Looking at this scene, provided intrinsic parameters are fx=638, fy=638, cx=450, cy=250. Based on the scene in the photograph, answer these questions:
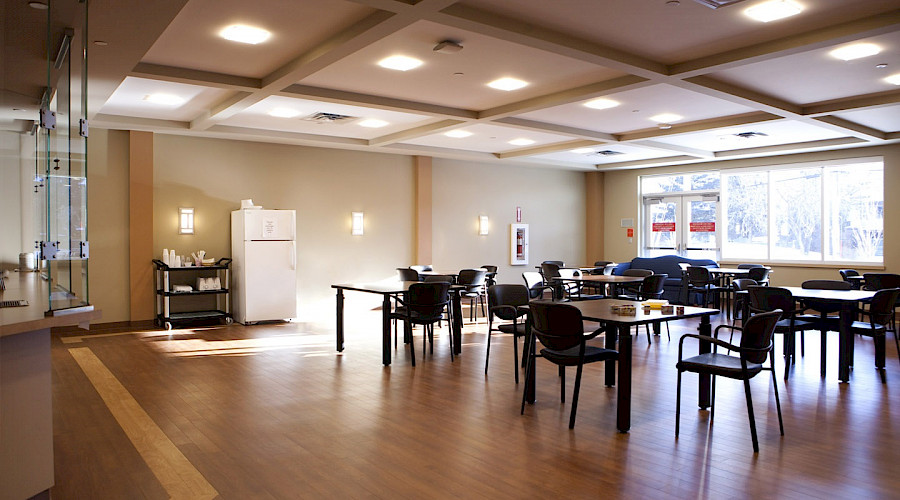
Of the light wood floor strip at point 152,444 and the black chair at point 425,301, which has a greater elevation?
the black chair at point 425,301

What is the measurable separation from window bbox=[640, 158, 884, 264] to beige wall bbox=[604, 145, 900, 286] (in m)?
0.18

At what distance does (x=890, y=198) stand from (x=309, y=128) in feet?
33.0

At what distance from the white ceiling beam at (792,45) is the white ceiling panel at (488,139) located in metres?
3.86

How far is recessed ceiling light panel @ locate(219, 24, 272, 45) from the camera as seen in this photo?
5246 millimetres

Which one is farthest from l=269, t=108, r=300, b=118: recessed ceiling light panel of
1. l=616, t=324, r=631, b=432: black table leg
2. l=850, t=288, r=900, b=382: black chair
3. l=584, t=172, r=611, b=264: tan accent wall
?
l=584, t=172, r=611, b=264: tan accent wall

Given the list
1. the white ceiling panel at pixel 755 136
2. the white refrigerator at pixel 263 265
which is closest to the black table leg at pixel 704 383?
the white ceiling panel at pixel 755 136

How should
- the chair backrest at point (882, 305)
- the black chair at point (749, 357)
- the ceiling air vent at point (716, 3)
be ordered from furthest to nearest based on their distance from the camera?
1. the chair backrest at point (882, 305)
2. the ceiling air vent at point (716, 3)
3. the black chair at point (749, 357)

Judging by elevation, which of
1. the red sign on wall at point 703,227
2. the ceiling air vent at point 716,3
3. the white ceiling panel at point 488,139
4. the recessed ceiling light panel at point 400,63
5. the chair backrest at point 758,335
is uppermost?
the white ceiling panel at point 488,139

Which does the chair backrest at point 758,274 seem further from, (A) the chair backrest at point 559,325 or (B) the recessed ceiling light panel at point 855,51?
(A) the chair backrest at point 559,325

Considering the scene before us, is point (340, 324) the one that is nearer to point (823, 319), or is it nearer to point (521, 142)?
point (823, 319)

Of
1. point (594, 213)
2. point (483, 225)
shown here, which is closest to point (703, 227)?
point (594, 213)

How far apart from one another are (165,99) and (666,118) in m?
6.75

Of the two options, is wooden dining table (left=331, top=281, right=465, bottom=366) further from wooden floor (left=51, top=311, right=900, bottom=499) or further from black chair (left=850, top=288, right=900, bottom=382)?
black chair (left=850, top=288, right=900, bottom=382)

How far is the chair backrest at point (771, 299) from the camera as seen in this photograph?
19.5 ft
